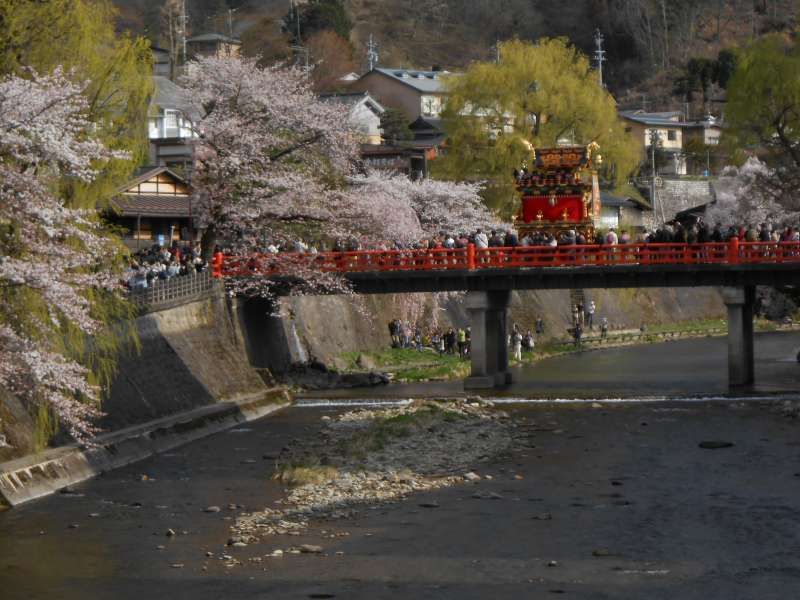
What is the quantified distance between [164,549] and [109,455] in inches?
359

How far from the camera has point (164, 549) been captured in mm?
27969

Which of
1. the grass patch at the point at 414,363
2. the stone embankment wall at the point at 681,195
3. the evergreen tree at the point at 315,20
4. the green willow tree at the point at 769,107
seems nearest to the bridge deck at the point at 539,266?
the grass patch at the point at 414,363

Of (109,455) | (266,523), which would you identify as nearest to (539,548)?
(266,523)

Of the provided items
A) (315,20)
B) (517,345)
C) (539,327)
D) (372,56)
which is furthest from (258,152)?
(315,20)

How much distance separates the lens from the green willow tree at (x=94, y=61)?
30.6 m

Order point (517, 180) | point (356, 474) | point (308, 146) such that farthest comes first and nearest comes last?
point (517, 180) < point (308, 146) < point (356, 474)

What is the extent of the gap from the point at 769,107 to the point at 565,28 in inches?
4067

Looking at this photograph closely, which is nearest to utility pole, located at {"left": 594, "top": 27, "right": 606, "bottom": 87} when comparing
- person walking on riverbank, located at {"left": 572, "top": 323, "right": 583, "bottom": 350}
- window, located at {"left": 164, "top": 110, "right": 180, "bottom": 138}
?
window, located at {"left": 164, "top": 110, "right": 180, "bottom": 138}

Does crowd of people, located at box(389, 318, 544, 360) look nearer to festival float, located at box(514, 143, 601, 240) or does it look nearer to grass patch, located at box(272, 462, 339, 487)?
festival float, located at box(514, 143, 601, 240)

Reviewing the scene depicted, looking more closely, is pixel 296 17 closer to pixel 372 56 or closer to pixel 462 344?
pixel 372 56

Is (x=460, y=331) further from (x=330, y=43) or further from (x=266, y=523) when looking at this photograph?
(x=330, y=43)

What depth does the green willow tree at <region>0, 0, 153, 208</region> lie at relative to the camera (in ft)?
100

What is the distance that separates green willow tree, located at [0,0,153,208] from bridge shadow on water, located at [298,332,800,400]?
18.1 m

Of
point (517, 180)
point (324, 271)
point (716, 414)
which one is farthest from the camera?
point (517, 180)
